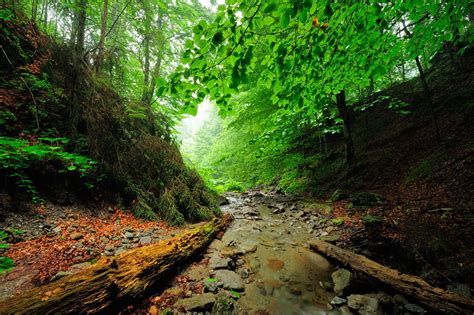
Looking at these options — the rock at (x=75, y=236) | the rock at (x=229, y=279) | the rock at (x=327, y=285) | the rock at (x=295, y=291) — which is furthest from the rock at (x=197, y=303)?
the rock at (x=75, y=236)

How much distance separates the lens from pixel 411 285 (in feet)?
9.73

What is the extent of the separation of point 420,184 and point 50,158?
964 centimetres

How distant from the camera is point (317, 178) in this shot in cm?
1018

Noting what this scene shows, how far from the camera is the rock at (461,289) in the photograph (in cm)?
284

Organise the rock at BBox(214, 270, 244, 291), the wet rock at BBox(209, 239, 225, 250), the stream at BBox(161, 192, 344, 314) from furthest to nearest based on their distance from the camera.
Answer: the wet rock at BBox(209, 239, 225, 250)
the rock at BBox(214, 270, 244, 291)
the stream at BBox(161, 192, 344, 314)

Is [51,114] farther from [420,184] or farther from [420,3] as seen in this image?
[420,184]

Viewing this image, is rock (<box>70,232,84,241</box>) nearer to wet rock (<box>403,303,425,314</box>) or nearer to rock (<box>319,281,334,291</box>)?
rock (<box>319,281,334,291</box>)

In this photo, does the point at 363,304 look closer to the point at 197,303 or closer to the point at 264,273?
the point at 264,273

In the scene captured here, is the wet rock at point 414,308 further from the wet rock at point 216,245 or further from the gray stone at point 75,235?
the gray stone at point 75,235

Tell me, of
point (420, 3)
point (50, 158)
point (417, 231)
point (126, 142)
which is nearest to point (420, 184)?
point (417, 231)

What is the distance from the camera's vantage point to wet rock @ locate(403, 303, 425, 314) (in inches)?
108

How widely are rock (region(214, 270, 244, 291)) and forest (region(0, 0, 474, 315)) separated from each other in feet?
0.16

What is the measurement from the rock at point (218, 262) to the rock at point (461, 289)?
11.6 ft

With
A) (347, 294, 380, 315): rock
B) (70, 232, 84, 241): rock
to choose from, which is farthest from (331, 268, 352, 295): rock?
(70, 232, 84, 241): rock
